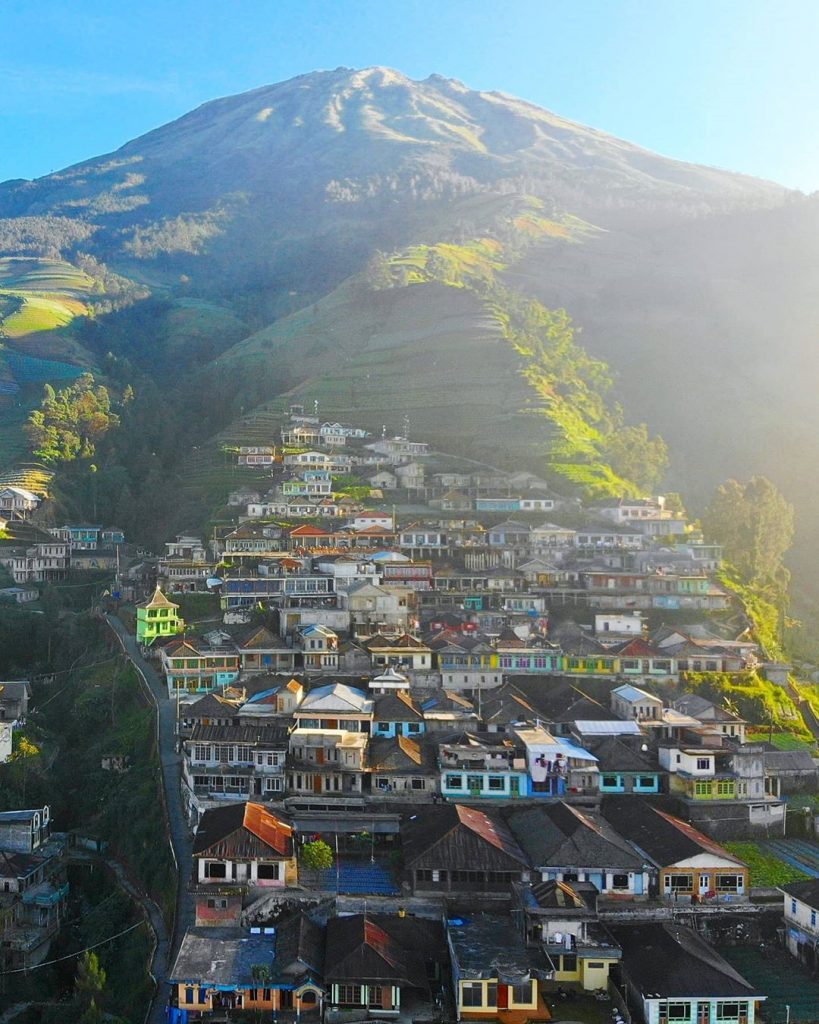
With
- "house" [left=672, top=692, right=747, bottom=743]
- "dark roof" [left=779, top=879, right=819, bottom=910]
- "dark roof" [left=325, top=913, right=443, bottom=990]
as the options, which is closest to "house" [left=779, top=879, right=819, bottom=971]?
"dark roof" [left=779, top=879, right=819, bottom=910]

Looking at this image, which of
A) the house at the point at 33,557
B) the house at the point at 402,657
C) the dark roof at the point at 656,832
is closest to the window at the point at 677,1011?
the dark roof at the point at 656,832

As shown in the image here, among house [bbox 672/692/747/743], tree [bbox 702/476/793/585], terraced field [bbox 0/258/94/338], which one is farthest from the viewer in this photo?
terraced field [bbox 0/258/94/338]

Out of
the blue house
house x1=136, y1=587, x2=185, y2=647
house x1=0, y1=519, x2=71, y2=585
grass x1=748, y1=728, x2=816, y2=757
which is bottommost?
grass x1=748, y1=728, x2=816, y2=757

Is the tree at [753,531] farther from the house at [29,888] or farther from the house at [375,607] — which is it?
the house at [29,888]

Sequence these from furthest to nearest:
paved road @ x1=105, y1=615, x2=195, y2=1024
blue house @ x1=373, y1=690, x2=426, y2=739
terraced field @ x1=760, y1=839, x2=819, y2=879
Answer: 1. blue house @ x1=373, y1=690, x2=426, y2=739
2. terraced field @ x1=760, y1=839, x2=819, y2=879
3. paved road @ x1=105, y1=615, x2=195, y2=1024

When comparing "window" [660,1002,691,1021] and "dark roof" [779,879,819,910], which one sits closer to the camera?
"window" [660,1002,691,1021]

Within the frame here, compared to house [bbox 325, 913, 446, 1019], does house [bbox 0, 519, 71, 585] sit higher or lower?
higher

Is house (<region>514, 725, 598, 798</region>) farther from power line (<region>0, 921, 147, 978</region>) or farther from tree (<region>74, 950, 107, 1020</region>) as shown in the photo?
tree (<region>74, 950, 107, 1020</region>)
